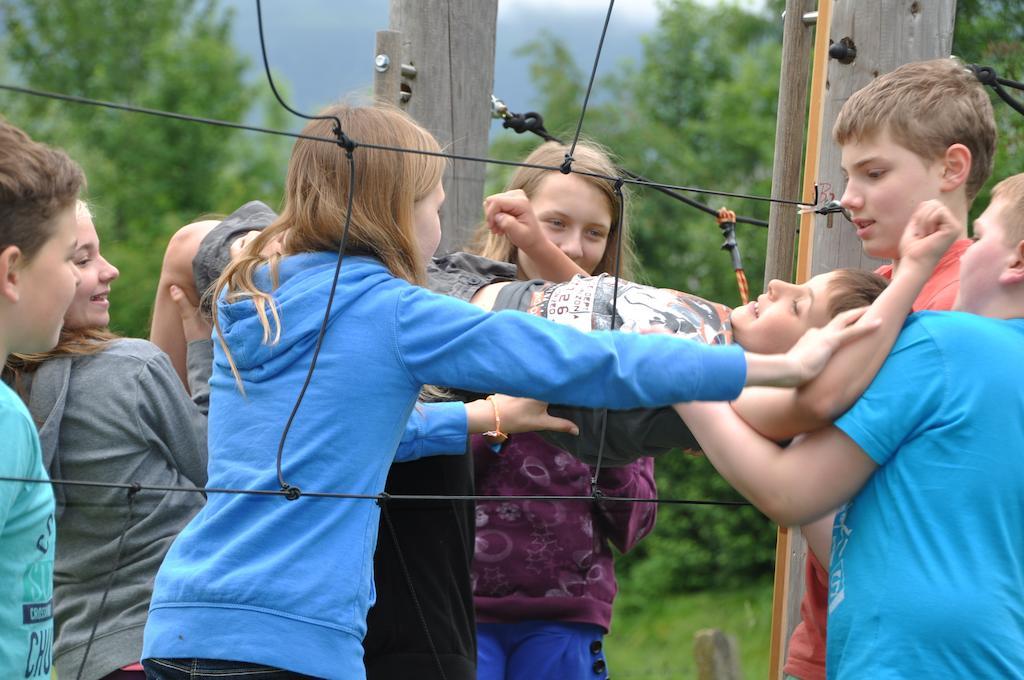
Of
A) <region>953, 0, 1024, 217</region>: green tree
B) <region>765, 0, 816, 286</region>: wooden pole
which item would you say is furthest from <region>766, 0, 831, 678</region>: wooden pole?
<region>953, 0, 1024, 217</region>: green tree

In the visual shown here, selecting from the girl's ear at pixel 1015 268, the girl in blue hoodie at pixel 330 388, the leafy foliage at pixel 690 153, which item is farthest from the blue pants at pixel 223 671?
the leafy foliage at pixel 690 153

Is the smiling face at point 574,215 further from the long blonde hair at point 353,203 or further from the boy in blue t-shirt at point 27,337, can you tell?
the boy in blue t-shirt at point 27,337

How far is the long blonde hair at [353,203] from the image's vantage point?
1.90 metres

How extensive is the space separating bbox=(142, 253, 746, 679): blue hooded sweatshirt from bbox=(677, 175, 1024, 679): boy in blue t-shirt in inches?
7.6

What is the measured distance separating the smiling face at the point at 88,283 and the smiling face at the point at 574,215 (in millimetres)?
854

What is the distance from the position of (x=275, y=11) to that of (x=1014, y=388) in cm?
9297

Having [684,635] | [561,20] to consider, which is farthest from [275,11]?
[684,635]

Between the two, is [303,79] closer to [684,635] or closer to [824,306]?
[684,635]

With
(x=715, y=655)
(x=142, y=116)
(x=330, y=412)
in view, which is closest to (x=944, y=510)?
(x=330, y=412)

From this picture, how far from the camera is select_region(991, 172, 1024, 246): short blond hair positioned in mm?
1811

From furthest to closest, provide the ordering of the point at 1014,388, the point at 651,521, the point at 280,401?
the point at 651,521 < the point at 280,401 < the point at 1014,388

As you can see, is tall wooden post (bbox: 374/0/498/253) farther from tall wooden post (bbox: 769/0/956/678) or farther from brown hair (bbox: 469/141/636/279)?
tall wooden post (bbox: 769/0/956/678)

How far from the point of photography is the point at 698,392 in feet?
5.63

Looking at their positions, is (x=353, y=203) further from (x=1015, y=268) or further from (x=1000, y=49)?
(x=1000, y=49)
